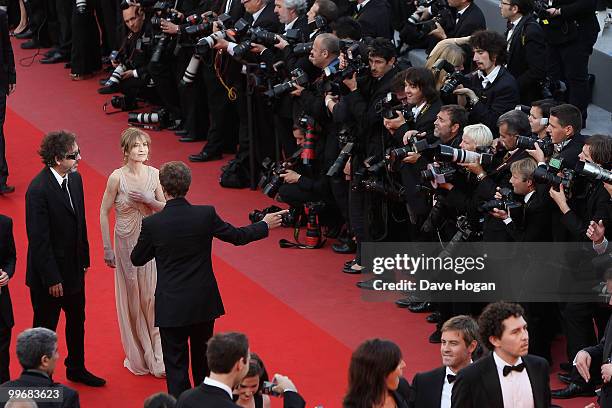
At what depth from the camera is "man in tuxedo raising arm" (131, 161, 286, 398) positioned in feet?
23.2

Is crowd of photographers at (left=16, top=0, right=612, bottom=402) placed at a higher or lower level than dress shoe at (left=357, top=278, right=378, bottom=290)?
higher

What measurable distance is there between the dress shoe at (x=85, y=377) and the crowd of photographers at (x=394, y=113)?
2.24 m

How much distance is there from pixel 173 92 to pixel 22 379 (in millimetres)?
6706

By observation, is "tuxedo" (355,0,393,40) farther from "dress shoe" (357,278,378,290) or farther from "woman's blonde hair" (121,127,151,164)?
"woman's blonde hair" (121,127,151,164)

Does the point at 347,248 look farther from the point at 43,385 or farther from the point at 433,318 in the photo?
the point at 43,385

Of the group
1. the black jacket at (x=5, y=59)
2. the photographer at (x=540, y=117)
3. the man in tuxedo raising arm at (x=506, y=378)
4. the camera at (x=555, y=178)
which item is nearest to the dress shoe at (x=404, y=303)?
the photographer at (x=540, y=117)

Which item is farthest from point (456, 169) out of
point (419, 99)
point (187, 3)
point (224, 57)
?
point (187, 3)

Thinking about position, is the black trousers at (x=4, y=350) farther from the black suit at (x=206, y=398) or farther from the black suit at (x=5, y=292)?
the black suit at (x=206, y=398)

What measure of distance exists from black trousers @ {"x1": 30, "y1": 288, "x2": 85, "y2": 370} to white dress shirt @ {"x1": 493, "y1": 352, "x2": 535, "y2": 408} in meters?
3.21

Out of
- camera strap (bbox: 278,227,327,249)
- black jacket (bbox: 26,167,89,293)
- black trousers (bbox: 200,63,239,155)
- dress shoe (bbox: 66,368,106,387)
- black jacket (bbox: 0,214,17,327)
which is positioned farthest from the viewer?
black trousers (bbox: 200,63,239,155)

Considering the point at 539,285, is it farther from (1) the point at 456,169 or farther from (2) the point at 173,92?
(2) the point at 173,92

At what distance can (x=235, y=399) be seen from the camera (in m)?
5.84

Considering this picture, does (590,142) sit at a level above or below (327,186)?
above

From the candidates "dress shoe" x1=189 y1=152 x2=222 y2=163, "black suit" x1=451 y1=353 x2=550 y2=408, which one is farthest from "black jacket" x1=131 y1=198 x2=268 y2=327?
"dress shoe" x1=189 y1=152 x2=222 y2=163
